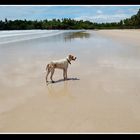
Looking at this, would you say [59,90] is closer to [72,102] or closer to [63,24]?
[72,102]

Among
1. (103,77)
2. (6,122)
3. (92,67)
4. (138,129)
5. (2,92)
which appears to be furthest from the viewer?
(92,67)

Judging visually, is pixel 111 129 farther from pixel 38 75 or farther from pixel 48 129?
pixel 38 75

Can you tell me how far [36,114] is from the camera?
4.80 meters

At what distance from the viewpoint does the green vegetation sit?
87.0 m

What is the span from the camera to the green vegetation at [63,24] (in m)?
87.0

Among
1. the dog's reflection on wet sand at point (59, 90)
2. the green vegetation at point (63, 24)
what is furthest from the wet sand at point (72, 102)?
the green vegetation at point (63, 24)

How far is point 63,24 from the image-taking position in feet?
411

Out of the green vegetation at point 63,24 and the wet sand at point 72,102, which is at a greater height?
the wet sand at point 72,102

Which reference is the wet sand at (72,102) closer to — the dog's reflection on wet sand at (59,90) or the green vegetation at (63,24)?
the dog's reflection on wet sand at (59,90)

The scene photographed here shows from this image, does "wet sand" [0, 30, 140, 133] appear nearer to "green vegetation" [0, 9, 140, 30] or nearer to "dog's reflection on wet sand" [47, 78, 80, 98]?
"dog's reflection on wet sand" [47, 78, 80, 98]

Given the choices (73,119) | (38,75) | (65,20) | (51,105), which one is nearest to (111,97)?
(51,105)

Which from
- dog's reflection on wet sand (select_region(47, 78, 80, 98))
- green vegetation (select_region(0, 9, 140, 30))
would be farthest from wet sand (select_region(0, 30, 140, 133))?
green vegetation (select_region(0, 9, 140, 30))

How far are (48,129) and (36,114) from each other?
875 mm

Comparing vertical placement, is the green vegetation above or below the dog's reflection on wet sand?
below
